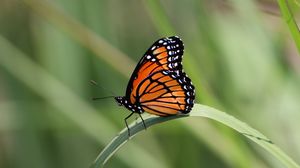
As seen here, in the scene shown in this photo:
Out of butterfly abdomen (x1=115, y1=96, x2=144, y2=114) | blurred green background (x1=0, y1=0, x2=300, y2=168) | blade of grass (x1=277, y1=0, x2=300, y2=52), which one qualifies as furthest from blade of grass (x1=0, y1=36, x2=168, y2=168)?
blade of grass (x1=277, y1=0, x2=300, y2=52)

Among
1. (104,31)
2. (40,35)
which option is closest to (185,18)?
(104,31)

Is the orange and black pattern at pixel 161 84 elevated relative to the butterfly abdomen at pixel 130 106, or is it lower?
elevated

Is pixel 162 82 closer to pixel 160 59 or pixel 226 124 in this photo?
pixel 160 59

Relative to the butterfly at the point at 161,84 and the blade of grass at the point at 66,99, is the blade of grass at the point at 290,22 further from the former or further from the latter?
the blade of grass at the point at 66,99

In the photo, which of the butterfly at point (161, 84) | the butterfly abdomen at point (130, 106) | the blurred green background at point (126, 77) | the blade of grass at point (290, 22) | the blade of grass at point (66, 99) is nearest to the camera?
the blade of grass at point (290, 22)

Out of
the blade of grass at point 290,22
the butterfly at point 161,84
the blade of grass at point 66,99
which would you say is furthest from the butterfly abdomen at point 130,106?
the blade of grass at point 290,22

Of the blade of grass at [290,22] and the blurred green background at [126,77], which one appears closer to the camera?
the blade of grass at [290,22]

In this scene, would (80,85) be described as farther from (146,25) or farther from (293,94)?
(293,94)
